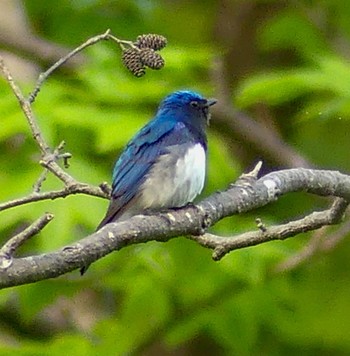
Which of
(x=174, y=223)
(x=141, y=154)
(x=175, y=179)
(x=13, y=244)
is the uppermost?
(x=141, y=154)

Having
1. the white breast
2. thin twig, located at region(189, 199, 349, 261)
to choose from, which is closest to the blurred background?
the white breast

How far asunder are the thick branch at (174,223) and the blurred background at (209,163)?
3.14 ft

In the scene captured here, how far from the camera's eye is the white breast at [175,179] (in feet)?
10.5

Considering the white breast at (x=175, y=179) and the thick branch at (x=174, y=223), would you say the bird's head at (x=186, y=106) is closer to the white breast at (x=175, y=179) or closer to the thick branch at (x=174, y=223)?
the white breast at (x=175, y=179)

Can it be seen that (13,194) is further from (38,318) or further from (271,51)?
(271,51)

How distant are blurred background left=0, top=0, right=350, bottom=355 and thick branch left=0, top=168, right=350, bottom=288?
3.14ft

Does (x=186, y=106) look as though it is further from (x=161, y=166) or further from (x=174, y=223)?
(x=174, y=223)

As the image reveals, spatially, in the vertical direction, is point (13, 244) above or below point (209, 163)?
below

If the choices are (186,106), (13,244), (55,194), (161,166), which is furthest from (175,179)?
(13,244)

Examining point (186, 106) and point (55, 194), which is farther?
point (186, 106)

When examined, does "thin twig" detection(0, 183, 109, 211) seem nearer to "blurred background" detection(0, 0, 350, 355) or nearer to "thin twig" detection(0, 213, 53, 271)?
"thin twig" detection(0, 213, 53, 271)

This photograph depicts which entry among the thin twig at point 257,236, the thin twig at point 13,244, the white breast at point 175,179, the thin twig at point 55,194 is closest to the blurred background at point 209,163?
the white breast at point 175,179

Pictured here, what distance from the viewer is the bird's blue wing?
322cm

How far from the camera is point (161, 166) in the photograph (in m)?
3.38
